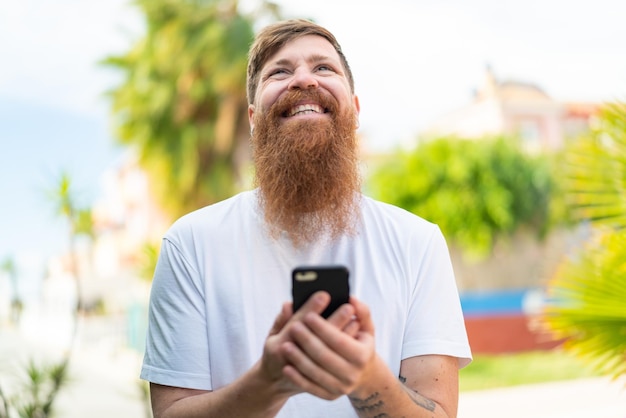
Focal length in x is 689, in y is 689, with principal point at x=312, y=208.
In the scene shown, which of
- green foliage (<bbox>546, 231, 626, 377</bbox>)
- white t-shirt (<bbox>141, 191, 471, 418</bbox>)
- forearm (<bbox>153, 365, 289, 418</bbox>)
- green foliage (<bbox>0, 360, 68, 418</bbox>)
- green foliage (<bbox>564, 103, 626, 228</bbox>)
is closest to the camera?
forearm (<bbox>153, 365, 289, 418</bbox>)

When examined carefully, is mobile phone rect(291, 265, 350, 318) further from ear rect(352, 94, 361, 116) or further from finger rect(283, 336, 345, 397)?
ear rect(352, 94, 361, 116)

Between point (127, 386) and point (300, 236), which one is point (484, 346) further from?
point (300, 236)

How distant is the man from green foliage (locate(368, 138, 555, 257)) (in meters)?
16.9

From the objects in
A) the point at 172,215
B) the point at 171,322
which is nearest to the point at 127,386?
the point at 172,215

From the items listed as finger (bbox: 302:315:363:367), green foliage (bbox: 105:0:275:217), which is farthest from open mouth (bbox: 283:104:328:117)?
green foliage (bbox: 105:0:275:217)

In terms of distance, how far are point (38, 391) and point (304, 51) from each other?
17.5 feet

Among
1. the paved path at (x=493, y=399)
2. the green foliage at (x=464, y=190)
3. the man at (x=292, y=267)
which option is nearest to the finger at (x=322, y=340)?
the man at (x=292, y=267)

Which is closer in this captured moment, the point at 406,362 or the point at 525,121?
the point at 406,362

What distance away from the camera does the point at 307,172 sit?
5.96 ft

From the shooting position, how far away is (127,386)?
13500 mm

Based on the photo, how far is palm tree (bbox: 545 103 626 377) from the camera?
3.36 metres

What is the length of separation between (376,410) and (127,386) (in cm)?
1305

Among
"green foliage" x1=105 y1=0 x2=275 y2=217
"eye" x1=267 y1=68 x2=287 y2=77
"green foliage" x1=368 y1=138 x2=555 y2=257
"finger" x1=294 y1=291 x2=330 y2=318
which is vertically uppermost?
"green foliage" x1=105 y1=0 x2=275 y2=217

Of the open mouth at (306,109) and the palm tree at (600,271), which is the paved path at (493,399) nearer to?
the palm tree at (600,271)
